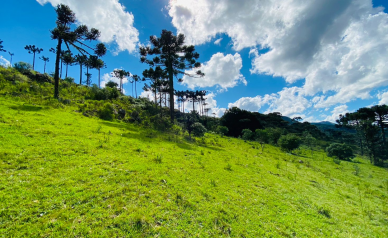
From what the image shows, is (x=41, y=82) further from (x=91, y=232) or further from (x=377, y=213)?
(x=377, y=213)

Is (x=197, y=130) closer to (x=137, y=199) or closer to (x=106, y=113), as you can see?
(x=106, y=113)

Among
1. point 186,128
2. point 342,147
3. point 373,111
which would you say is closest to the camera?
point 186,128

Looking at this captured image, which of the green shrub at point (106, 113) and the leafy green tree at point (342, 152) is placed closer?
the green shrub at point (106, 113)

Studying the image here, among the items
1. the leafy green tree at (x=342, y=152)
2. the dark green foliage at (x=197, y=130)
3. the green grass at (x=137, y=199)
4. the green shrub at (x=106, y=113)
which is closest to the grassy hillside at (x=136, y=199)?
the green grass at (x=137, y=199)

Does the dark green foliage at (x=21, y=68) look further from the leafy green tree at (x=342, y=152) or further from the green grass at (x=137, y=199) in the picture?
the leafy green tree at (x=342, y=152)

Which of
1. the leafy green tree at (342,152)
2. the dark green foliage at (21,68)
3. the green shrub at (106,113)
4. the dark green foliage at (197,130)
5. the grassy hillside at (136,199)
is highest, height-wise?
the dark green foliage at (21,68)

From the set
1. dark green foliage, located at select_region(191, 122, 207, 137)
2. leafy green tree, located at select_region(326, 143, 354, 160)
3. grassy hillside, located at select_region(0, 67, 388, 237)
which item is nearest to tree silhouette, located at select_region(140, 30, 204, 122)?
dark green foliage, located at select_region(191, 122, 207, 137)

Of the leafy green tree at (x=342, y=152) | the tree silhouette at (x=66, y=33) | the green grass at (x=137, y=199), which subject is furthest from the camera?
the leafy green tree at (x=342, y=152)

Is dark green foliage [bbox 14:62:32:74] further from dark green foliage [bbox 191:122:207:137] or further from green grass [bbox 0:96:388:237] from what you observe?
dark green foliage [bbox 191:122:207:137]

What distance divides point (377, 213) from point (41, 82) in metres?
32.0

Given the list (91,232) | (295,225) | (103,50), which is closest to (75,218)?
(91,232)

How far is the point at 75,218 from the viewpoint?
10.9 ft

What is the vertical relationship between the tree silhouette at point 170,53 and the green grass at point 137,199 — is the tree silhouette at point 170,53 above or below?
above

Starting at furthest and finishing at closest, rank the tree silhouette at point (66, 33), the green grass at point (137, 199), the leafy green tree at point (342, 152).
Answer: the leafy green tree at point (342, 152)
the tree silhouette at point (66, 33)
the green grass at point (137, 199)
